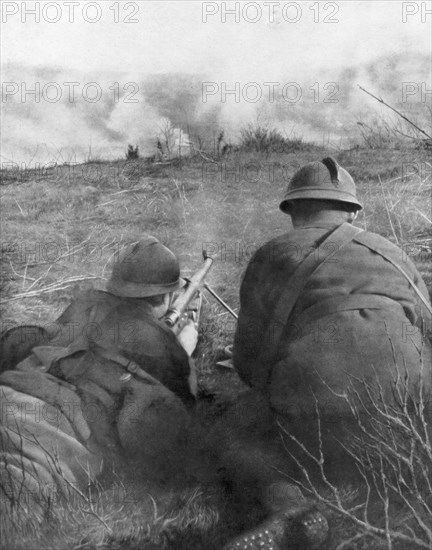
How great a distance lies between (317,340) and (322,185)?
3.95 feet

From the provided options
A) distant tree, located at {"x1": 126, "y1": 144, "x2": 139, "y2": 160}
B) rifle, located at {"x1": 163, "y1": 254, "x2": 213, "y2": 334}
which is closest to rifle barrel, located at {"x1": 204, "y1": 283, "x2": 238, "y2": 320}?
rifle, located at {"x1": 163, "y1": 254, "x2": 213, "y2": 334}

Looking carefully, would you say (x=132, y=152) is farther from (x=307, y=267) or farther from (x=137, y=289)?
(x=307, y=267)

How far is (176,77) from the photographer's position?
22.5 ft

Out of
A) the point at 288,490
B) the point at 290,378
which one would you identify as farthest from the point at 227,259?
the point at 288,490

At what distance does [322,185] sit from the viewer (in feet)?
19.7

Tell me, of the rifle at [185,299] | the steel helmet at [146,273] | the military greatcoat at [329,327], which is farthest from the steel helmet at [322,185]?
the steel helmet at [146,273]

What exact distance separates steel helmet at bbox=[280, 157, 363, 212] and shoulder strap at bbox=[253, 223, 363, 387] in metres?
0.31

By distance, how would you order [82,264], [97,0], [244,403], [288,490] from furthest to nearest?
[97,0]
[82,264]
[244,403]
[288,490]

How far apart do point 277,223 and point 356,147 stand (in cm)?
91

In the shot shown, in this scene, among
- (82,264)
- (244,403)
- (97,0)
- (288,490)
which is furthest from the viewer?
(97,0)

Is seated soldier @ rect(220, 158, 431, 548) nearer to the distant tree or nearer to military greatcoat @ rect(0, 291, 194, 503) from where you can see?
military greatcoat @ rect(0, 291, 194, 503)

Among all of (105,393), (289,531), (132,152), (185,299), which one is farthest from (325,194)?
(289,531)

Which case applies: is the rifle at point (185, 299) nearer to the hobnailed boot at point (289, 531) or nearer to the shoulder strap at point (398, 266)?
the shoulder strap at point (398, 266)

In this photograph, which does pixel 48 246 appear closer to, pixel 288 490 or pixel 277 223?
pixel 277 223
